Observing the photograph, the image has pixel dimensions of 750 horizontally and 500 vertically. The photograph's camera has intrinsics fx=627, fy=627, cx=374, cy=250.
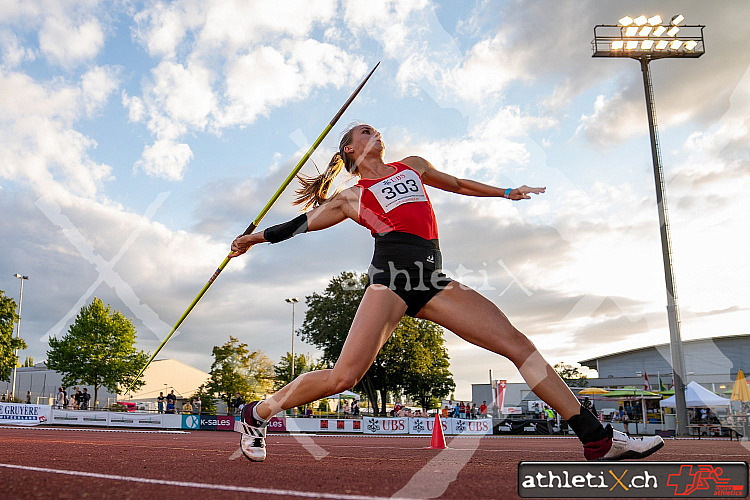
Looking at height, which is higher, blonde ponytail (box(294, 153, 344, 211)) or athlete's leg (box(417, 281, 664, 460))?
blonde ponytail (box(294, 153, 344, 211))

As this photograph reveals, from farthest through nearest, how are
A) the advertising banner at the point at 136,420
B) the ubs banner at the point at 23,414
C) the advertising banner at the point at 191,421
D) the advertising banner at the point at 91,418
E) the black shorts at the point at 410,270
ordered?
the ubs banner at the point at 23,414
the advertising banner at the point at 91,418
the advertising banner at the point at 136,420
the advertising banner at the point at 191,421
the black shorts at the point at 410,270

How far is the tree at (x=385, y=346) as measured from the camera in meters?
43.2

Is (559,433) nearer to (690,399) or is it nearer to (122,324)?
(690,399)

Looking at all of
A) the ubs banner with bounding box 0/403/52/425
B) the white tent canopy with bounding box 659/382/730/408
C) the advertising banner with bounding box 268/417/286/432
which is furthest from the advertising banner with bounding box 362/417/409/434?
the ubs banner with bounding box 0/403/52/425

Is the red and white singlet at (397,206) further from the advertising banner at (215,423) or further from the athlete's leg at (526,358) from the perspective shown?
the advertising banner at (215,423)

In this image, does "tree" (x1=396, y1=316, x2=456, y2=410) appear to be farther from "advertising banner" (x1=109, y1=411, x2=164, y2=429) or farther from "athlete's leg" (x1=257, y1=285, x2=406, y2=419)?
"athlete's leg" (x1=257, y1=285, x2=406, y2=419)

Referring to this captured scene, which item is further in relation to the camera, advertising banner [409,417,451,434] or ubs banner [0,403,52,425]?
ubs banner [0,403,52,425]

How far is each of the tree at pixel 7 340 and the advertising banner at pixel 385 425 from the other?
1298 inches

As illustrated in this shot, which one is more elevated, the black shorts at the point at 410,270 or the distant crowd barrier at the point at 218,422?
the black shorts at the point at 410,270

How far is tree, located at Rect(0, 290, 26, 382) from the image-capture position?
148 ft

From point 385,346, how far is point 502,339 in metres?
39.6

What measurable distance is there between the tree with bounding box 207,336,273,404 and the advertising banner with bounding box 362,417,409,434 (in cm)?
2479

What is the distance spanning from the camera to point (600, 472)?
2.62m

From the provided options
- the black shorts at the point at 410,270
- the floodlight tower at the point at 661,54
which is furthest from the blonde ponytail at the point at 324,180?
the floodlight tower at the point at 661,54
